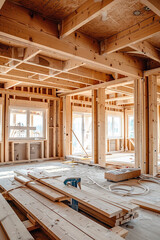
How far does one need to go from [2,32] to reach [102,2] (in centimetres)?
151

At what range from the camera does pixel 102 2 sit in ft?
8.06

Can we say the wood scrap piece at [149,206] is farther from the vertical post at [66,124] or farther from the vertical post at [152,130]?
the vertical post at [66,124]

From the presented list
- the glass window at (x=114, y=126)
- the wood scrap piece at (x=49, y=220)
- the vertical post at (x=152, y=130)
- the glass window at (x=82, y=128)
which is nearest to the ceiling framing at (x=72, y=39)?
the vertical post at (x=152, y=130)

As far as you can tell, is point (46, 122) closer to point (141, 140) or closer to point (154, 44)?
point (141, 140)

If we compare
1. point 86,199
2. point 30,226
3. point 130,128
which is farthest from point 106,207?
point 130,128

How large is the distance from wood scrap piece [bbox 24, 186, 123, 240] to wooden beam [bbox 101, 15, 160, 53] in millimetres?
2943

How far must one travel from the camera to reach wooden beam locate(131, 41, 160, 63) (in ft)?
12.6

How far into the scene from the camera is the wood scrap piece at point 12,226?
6.37 ft

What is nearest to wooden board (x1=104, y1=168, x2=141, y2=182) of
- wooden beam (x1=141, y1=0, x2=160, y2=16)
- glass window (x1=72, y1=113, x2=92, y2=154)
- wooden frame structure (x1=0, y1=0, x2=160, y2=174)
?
wooden frame structure (x1=0, y1=0, x2=160, y2=174)

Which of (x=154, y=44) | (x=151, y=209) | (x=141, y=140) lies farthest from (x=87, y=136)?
(x=151, y=209)

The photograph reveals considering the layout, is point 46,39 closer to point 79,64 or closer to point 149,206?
point 79,64

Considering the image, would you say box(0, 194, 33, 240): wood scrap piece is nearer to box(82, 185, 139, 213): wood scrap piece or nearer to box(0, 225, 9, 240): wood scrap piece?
box(0, 225, 9, 240): wood scrap piece

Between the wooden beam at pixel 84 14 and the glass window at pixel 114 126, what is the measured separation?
8675mm

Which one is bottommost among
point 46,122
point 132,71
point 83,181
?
point 83,181
